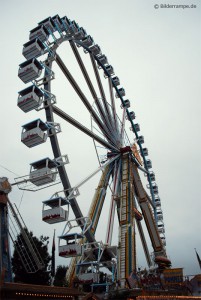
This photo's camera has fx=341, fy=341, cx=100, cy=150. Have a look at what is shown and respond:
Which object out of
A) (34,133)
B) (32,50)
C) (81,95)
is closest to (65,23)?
(32,50)

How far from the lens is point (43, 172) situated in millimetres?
16609

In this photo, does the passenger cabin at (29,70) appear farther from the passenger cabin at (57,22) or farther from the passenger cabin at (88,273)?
the passenger cabin at (88,273)

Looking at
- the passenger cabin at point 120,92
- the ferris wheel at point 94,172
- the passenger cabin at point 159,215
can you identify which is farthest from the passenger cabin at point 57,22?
the passenger cabin at point 159,215

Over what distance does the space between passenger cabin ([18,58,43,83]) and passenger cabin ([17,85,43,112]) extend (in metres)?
0.75

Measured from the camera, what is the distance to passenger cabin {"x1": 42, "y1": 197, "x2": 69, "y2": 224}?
53.8 feet

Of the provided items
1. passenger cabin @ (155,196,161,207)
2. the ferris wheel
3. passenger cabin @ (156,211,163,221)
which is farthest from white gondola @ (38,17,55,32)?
passenger cabin @ (156,211,163,221)

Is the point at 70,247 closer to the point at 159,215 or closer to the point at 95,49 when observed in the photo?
the point at 95,49

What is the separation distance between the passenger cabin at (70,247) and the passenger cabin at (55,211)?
1082 millimetres

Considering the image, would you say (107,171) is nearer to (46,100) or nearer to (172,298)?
(46,100)

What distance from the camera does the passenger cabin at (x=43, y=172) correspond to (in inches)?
651

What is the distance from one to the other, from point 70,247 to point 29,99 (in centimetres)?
793

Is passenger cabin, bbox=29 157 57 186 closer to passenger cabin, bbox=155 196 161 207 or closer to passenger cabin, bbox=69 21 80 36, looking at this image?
passenger cabin, bbox=69 21 80 36

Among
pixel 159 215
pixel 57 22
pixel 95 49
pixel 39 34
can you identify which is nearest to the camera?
pixel 39 34

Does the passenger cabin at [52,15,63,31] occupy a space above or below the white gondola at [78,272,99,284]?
above
